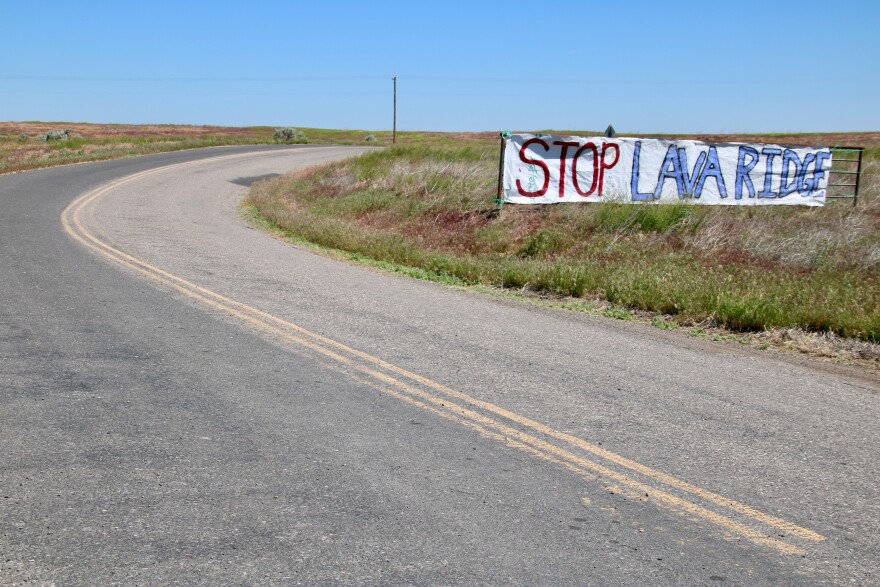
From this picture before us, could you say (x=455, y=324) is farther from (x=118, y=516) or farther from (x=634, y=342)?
(x=118, y=516)

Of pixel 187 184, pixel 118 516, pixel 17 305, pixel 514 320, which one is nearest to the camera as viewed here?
pixel 118 516

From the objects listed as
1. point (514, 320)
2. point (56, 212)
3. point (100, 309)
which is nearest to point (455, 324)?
point (514, 320)

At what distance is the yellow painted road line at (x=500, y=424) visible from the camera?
4219 mm

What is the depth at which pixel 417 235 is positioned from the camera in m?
18.3

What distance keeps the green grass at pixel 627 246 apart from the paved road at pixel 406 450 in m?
1.65

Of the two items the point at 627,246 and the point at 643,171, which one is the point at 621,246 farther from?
the point at 643,171

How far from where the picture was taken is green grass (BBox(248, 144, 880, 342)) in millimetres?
10141

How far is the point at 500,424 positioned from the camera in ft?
18.2

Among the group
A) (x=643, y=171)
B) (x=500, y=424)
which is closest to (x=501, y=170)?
(x=643, y=171)

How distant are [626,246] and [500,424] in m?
10.3

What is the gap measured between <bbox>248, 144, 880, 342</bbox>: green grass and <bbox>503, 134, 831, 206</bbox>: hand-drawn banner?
1.76 feet

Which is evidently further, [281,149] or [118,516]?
[281,149]

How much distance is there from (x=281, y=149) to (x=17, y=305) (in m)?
38.5

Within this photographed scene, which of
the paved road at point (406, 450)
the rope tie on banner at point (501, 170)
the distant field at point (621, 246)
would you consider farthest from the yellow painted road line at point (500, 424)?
the rope tie on banner at point (501, 170)
